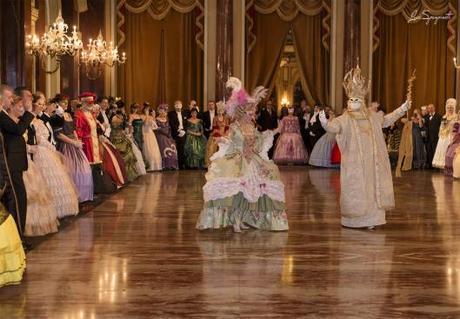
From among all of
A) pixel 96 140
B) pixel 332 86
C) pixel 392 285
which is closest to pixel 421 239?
pixel 392 285

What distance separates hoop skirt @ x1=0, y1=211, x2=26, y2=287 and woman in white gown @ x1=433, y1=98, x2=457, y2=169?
35.7 feet

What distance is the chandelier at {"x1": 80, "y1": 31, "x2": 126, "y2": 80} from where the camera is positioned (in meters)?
14.2

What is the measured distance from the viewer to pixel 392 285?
555 centimetres

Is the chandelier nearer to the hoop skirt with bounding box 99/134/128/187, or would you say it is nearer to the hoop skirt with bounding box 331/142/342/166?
the hoop skirt with bounding box 99/134/128/187

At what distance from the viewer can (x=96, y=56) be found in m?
14.2

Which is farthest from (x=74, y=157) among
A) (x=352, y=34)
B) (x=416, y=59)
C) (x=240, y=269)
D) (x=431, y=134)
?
(x=416, y=59)

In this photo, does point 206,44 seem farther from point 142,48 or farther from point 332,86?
point 332,86

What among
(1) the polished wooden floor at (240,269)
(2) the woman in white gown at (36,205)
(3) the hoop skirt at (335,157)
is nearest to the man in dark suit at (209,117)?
(3) the hoop skirt at (335,157)

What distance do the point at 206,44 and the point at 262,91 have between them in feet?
32.4

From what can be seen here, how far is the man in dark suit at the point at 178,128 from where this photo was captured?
1584cm

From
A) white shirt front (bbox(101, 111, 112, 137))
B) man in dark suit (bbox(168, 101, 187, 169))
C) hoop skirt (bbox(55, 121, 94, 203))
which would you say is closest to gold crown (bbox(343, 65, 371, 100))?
hoop skirt (bbox(55, 121, 94, 203))

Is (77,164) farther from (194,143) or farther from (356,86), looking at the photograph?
(194,143)

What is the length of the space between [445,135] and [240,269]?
32.8 feet

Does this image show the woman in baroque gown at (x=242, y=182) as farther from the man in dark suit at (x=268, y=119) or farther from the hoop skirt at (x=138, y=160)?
the man in dark suit at (x=268, y=119)
